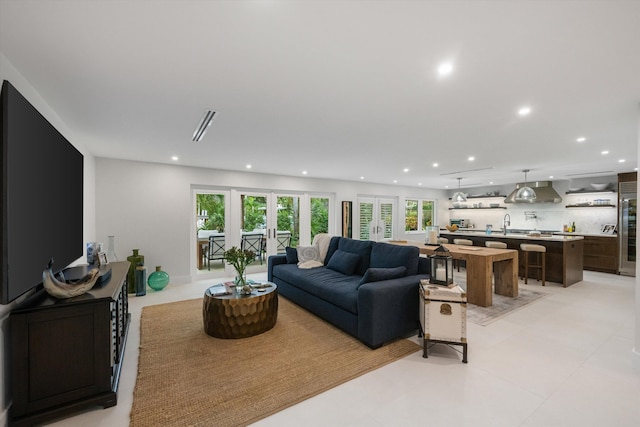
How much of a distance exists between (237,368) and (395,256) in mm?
2313

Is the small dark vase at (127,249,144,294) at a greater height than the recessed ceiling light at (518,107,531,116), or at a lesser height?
lesser

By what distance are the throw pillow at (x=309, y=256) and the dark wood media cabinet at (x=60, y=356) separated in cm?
296

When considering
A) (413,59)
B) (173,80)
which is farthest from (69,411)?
(413,59)

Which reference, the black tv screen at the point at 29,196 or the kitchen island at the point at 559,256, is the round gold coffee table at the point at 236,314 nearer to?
the black tv screen at the point at 29,196

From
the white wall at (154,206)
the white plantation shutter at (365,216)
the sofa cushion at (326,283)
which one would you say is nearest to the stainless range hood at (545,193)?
the white plantation shutter at (365,216)

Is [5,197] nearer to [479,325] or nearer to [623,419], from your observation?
[623,419]

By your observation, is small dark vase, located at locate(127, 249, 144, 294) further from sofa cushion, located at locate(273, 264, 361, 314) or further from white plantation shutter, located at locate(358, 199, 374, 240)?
white plantation shutter, located at locate(358, 199, 374, 240)

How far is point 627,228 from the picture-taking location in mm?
6344

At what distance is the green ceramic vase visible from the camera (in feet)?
16.5

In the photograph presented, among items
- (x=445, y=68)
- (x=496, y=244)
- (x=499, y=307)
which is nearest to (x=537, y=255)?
(x=496, y=244)

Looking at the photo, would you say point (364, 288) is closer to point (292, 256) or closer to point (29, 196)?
point (292, 256)

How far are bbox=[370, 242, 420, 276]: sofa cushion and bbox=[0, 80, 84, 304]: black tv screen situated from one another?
347 centimetres

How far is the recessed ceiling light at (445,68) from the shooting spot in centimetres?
197

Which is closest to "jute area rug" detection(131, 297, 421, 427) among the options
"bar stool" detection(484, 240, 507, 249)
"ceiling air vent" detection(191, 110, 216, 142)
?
"ceiling air vent" detection(191, 110, 216, 142)
